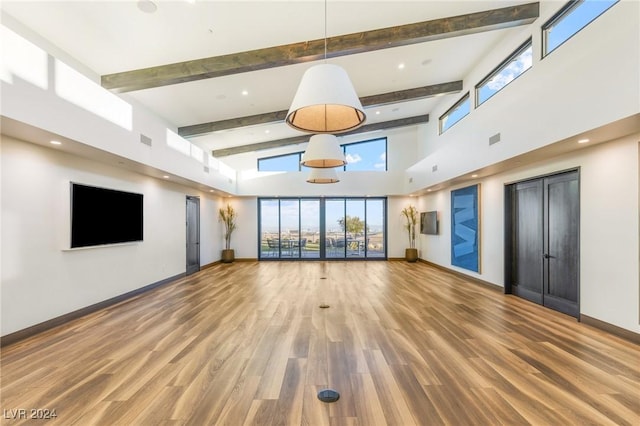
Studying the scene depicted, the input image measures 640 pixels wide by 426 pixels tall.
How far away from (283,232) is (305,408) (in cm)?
1020

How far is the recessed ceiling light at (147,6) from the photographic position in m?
4.18

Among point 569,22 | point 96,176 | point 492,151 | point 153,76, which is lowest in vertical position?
point 96,176

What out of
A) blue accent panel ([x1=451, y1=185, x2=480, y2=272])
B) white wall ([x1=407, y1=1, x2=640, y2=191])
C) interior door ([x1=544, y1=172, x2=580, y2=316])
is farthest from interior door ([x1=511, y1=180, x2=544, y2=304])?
blue accent panel ([x1=451, y1=185, x2=480, y2=272])

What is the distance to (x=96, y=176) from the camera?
548 cm

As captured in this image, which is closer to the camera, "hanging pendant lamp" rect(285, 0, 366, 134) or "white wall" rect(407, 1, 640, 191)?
"hanging pendant lamp" rect(285, 0, 366, 134)

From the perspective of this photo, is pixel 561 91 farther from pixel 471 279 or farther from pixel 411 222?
pixel 411 222

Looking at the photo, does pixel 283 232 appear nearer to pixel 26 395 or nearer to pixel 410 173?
pixel 410 173

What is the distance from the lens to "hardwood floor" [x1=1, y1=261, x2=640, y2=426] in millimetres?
2475

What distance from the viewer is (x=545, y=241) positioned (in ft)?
18.4

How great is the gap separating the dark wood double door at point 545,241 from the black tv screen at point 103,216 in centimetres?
824

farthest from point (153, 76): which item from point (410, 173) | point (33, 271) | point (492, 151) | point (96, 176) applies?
point (410, 173)

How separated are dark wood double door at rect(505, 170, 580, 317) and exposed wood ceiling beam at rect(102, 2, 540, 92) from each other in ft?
10.4

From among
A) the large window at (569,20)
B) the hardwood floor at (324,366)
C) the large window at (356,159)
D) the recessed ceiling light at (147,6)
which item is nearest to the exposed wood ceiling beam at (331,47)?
the large window at (569,20)

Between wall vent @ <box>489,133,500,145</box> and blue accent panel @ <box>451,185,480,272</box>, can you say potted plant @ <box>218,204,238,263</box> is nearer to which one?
blue accent panel @ <box>451,185,480,272</box>
